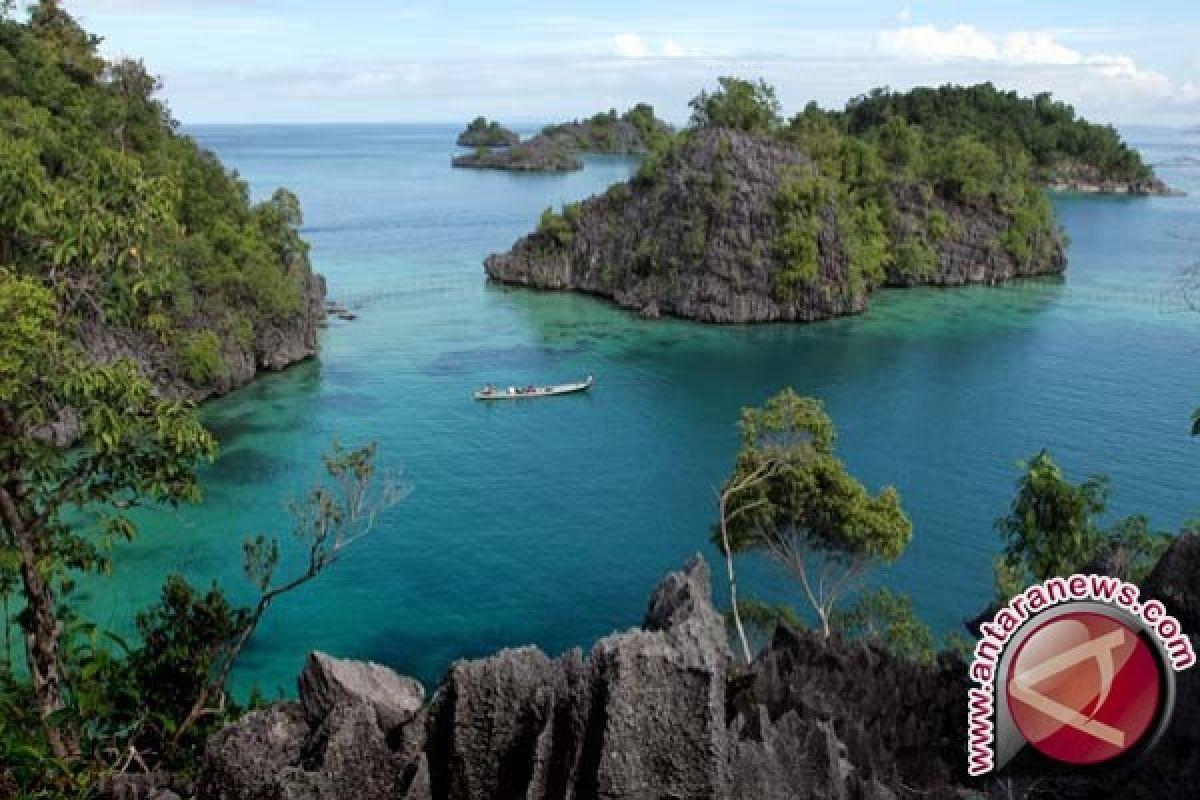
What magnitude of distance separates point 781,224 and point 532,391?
1277 inches

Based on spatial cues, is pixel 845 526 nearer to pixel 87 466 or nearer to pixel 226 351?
pixel 87 466

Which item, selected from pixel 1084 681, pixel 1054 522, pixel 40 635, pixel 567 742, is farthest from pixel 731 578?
pixel 40 635

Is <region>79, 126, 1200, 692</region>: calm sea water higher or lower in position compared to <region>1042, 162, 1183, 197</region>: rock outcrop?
lower

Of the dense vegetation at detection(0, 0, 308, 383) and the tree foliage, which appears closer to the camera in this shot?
→ the tree foliage

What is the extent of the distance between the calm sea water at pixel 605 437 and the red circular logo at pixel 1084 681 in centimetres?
1140

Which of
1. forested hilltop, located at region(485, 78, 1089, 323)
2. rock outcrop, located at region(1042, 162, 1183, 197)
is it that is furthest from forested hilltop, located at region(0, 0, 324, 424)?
→ rock outcrop, located at region(1042, 162, 1183, 197)

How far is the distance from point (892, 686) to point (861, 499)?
9.00 metres

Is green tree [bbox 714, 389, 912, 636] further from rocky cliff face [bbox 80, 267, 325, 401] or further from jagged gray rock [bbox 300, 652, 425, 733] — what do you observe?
rocky cliff face [bbox 80, 267, 325, 401]

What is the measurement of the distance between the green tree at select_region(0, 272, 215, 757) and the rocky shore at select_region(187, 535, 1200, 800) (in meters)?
3.11

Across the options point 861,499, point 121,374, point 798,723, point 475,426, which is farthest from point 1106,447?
point 121,374

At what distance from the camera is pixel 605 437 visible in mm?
49531

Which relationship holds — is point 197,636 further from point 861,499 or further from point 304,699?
point 861,499

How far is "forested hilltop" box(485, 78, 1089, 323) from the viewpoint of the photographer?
7631cm

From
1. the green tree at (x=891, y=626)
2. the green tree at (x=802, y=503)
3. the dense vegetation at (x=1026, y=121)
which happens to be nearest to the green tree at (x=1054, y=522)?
the green tree at (x=891, y=626)
